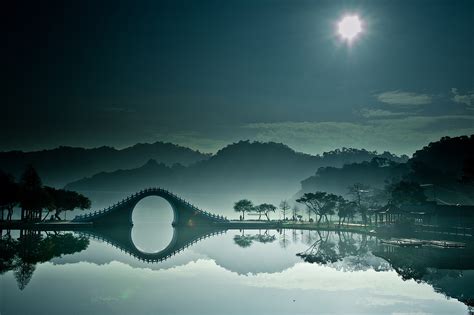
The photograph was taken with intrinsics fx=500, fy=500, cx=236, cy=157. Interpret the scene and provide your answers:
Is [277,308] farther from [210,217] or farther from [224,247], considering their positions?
[210,217]

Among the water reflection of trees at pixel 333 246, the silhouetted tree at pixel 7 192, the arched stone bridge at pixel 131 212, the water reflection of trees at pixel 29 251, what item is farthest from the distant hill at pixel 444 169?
the silhouetted tree at pixel 7 192

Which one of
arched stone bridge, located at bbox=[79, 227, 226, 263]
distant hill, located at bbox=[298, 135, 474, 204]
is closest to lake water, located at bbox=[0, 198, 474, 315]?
arched stone bridge, located at bbox=[79, 227, 226, 263]

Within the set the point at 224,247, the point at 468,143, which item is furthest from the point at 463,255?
the point at 468,143

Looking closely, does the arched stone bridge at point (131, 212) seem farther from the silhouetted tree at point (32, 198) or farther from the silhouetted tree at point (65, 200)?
the silhouetted tree at point (32, 198)

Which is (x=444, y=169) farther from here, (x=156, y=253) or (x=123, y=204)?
(x=156, y=253)

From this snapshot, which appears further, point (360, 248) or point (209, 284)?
point (360, 248)

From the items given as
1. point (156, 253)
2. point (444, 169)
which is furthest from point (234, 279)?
point (444, 169)
